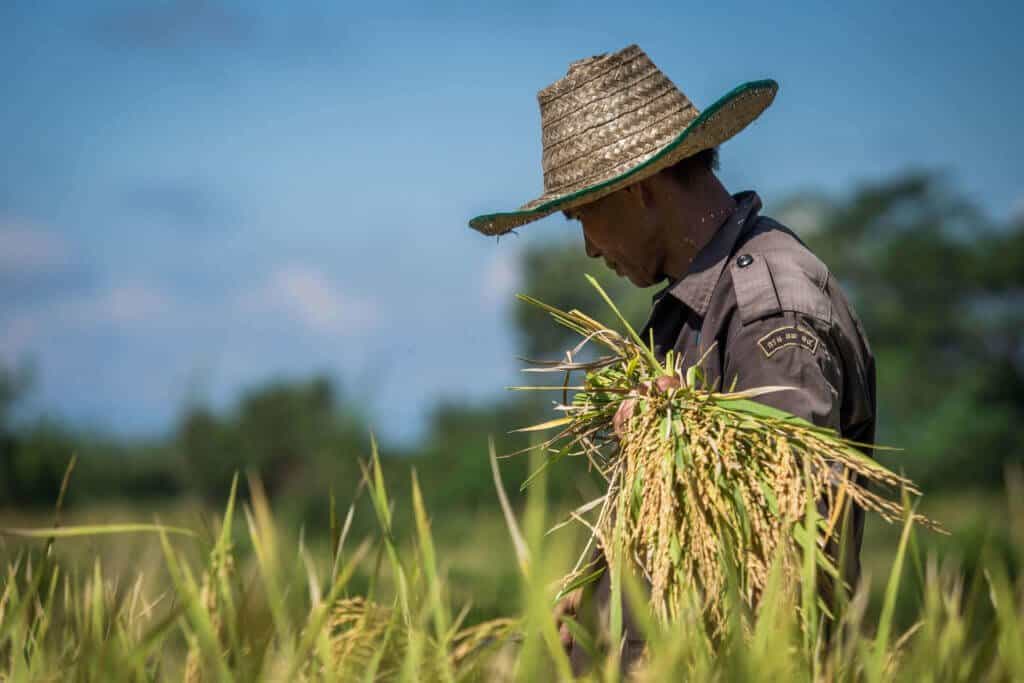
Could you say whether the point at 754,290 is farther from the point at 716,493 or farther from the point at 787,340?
the point at 716,493

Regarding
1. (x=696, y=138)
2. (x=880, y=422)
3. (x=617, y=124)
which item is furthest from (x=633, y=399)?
(x=880, y=422)

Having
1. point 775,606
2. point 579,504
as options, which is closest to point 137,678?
point 579,504

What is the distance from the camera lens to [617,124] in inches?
130

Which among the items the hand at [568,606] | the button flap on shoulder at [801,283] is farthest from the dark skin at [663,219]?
the hand at [568,606]

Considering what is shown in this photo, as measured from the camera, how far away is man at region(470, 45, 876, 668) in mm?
2752

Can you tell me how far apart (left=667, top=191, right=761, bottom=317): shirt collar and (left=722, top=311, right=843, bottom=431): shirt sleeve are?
0.16 meters

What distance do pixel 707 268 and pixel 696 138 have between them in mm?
357

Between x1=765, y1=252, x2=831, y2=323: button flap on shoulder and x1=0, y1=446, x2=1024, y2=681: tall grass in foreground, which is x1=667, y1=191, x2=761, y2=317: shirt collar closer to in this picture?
x1=765, y1=252, x2=831, y2=323: button flap on shoulder

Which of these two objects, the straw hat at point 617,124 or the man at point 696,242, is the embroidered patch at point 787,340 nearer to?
the man at point 696,242

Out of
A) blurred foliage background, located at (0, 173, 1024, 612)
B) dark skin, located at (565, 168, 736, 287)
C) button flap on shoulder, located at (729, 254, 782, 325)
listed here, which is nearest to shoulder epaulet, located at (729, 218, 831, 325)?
button flap on shoulder, located at (729, 254, 782, 325)

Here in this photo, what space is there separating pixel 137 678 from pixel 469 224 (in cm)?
188

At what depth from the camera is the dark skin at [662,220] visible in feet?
10.3

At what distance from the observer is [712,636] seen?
2223mm

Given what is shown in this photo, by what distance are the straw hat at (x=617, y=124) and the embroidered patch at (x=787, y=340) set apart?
1.98ft
